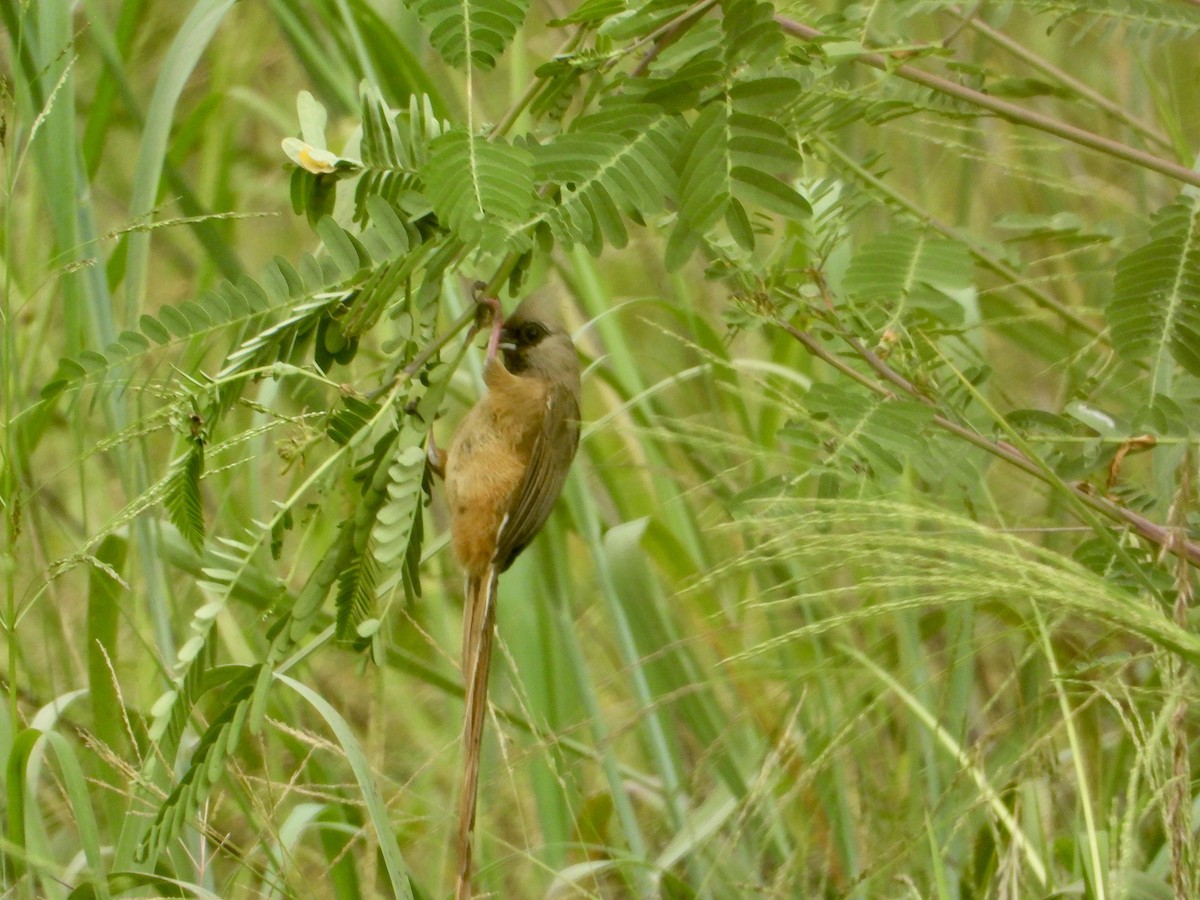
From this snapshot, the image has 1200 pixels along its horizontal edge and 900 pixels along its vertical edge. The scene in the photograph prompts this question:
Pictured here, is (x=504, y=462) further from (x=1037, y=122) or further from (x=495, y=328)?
(x=1037, y=122)

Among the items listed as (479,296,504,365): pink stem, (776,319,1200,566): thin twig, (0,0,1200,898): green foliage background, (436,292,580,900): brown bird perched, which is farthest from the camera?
(436,292,580,900): brown bird perched

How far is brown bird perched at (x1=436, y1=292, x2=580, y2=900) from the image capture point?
6.17 ft

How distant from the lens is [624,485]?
256 centimetres

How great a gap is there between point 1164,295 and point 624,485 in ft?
3.84

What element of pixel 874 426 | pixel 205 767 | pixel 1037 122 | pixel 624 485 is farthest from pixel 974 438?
pixel 624 485

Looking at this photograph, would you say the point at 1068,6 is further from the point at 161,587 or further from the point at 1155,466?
the point at 161,587

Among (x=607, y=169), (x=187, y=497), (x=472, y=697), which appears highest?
(x=607, y=169)

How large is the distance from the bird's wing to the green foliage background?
0.09 metres

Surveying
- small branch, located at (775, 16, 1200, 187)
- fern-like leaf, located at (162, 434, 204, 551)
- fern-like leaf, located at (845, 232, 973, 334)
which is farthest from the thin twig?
fern-like leaf, located at (162, 434, 204, 551)

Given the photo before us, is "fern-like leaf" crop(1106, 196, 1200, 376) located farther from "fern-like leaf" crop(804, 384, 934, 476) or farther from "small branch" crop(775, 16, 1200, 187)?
"fern-like leaf" crop(804, 384, 934, 476)

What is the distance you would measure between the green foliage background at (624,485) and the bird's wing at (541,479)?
0.28 feet

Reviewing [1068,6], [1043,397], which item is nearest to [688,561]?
[1068,6]

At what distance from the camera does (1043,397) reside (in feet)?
11.6

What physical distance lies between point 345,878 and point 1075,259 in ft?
7.55
